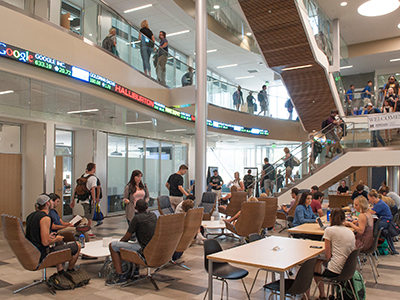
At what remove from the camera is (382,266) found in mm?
6406

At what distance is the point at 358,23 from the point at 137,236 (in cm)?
1702

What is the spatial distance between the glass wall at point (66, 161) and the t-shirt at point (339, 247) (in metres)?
9.08

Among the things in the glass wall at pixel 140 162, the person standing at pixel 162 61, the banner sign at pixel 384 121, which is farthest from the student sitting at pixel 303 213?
the glass wall at pixel 140 162

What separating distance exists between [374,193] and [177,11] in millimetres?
9749

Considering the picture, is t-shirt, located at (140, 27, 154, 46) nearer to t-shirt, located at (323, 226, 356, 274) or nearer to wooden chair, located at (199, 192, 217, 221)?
wooden chair, located at (199, 192, 217, 221)

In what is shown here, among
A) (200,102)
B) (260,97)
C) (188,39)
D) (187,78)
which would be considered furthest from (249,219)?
(260,97)

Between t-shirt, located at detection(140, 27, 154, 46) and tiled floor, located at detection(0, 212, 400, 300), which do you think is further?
t-shirt, located at detection(140, 27, 154, 46)

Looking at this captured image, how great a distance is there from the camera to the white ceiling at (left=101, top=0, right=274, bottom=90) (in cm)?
1399

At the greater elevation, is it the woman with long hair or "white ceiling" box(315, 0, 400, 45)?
"white ceiling" box(315, 0, 400, 45)

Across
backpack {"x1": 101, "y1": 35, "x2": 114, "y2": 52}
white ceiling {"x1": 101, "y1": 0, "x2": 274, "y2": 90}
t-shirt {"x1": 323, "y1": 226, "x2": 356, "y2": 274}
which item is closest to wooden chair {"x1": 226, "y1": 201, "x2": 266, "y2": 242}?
t-shirt {"x1": 323, "y1": 226, "x2": 356, "y2": 274}

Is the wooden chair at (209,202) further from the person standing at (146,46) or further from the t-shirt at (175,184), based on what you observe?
the person standing at (146,46)

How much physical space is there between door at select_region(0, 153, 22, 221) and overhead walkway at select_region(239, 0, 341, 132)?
8110 millimetres

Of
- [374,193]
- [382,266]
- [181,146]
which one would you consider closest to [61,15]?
[374,193]

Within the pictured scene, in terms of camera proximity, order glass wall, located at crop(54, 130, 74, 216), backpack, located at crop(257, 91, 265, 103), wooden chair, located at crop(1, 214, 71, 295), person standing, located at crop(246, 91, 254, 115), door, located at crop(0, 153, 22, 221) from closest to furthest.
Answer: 1. wooden chair, located at crop(1, 214, 71, 295)
2. door, located at crop(0, 153, 22, 221)
3. glass wall, located at crop(54, 130, 74, 216)
4. person standing, located at crop(246, 91, 254, 115)
5. backpack, located at crop(257, 91, 265, 103)
